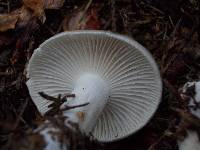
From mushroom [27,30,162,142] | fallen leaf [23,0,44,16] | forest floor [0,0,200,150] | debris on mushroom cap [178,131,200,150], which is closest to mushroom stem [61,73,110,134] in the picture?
mushroom [27,30,162,142]

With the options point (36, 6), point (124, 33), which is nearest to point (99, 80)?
point (124, 33)

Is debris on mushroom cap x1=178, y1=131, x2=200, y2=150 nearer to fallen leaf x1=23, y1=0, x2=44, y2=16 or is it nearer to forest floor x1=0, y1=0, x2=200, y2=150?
forest floor x1=0, y1=0, x2=200, y2=150

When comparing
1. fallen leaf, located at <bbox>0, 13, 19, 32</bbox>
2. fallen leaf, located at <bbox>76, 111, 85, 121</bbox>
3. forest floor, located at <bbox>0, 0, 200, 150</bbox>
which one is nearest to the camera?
fallen leaf, located at <bbox>76, 111, 85, 121</bbox>

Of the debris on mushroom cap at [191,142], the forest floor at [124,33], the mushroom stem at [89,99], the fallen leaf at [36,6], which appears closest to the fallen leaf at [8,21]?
the forest floor at [124,33]

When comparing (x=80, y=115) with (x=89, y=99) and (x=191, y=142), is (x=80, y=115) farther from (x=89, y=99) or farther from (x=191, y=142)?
(x=191, y=142)

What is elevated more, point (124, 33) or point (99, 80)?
point (124, 33)

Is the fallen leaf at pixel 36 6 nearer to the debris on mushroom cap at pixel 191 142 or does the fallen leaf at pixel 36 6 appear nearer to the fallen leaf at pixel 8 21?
the fallen leaf at pixel 8 21

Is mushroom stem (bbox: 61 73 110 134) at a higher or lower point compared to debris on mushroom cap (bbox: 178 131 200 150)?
higher

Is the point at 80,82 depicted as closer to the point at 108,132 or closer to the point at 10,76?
the point at 108,132
